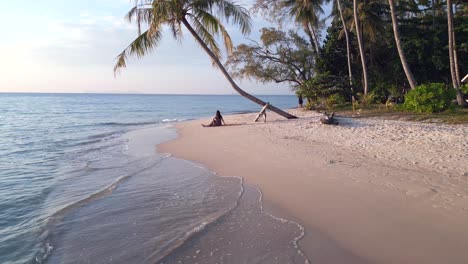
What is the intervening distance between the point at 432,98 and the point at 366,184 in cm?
1058

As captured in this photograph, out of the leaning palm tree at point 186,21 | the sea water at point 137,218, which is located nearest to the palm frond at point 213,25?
the leaning palm tree at point 186,21

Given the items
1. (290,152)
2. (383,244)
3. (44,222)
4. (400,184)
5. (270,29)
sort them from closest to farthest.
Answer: (383,244), (44,222), (400,184), (290,152), (270,29)

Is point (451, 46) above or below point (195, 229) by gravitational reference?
above

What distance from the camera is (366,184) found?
6180 mm

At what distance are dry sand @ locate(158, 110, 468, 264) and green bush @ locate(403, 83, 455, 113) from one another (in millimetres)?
3003

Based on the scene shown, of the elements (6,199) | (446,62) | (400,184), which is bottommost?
(6,199)

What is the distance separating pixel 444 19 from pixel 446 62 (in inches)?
169

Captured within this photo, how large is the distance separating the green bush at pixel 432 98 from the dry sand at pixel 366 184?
300 cm

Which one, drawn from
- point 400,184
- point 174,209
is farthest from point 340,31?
point 174,209

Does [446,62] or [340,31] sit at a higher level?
[340,31]

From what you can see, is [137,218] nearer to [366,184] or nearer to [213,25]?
[366,184]

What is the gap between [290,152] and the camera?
948cm

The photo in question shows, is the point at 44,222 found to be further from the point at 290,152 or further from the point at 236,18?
the point at 236,18

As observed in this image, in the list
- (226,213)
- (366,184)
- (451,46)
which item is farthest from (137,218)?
(451,46)
